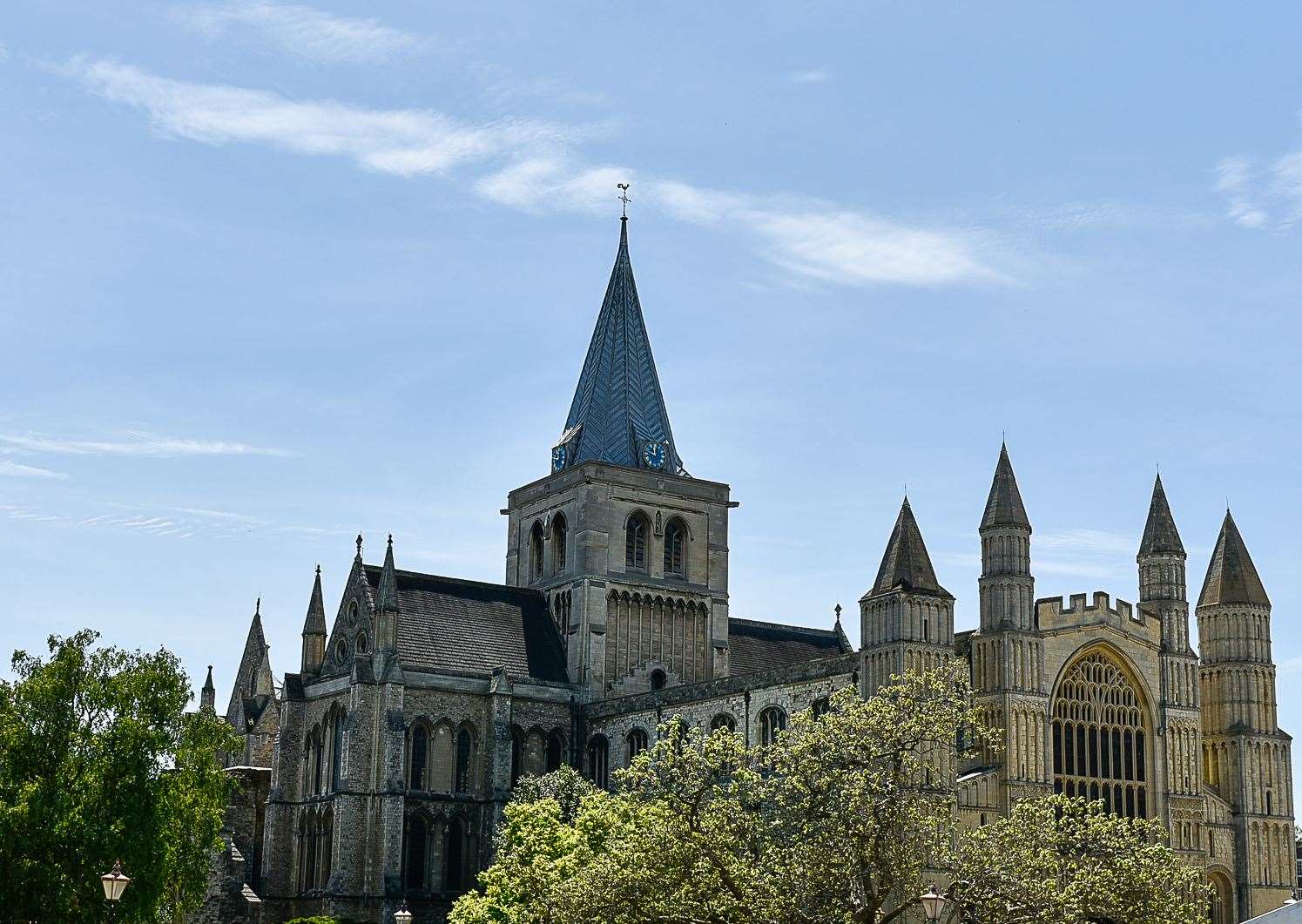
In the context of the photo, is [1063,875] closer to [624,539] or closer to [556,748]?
[556,748]

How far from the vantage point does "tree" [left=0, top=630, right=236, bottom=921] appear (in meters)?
52.5

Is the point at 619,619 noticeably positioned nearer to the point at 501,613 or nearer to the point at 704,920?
the point at 501,613

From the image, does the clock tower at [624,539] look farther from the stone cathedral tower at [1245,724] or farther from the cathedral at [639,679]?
the stone cathedral tower at [1245,724]

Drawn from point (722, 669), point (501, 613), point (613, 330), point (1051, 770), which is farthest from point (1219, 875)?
point (613, 330)

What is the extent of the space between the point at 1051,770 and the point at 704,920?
28124 mm

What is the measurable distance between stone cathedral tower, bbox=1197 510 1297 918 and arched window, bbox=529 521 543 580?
31690mm

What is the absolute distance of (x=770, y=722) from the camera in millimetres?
71875

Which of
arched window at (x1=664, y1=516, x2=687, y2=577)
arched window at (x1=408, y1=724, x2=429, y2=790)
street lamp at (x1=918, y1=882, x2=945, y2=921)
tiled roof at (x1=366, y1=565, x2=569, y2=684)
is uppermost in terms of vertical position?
arched window at (x1=664, y1=516, x2=687, y2=577)

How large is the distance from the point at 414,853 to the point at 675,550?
19.9 meters

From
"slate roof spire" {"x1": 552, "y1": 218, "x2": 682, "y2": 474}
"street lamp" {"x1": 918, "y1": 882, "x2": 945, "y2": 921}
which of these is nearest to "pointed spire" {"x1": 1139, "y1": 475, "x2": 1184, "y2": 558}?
"slate roof spire" {"x1": 552, "y1": 218, "x2": 682, "y2": 474}

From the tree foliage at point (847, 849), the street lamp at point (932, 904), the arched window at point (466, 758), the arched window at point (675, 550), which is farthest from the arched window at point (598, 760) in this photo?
the street lamp at point (932, 904)

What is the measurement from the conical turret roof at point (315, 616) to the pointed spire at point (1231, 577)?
3989 centimetres

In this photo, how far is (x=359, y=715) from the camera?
77125 mm

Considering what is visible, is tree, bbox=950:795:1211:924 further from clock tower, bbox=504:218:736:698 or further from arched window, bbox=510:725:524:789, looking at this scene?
clock tower, bbox=504:218:736:698
